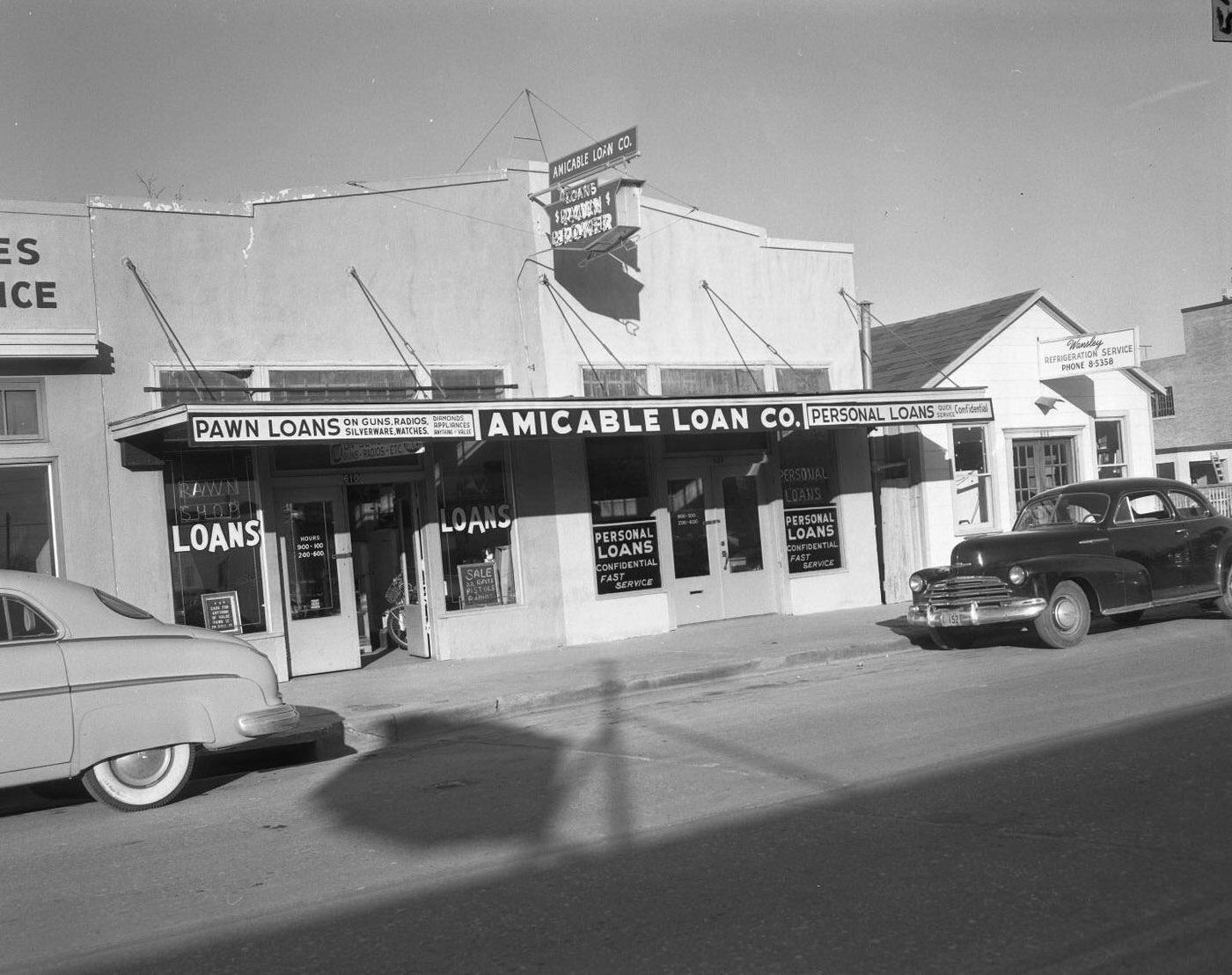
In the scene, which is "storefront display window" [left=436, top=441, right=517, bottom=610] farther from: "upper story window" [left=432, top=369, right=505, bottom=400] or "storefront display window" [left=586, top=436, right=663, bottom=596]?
"storefront display window" [left=586, top=436, right=663, bottom=596]

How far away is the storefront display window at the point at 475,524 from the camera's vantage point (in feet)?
53.1

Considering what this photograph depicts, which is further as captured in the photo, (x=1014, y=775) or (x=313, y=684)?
(x=313, y=684)

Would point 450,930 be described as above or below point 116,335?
below

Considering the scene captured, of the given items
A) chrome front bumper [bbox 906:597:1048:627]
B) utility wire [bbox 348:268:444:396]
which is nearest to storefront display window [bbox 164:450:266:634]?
utility wire [bbox 348:268:444:396]

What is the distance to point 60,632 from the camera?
27.5ft

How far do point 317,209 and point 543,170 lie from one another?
321 cm

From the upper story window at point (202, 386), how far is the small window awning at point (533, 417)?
66 centimetres

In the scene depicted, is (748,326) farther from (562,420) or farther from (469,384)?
(562,420)

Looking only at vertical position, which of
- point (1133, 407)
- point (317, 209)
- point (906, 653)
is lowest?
point (906, 653)

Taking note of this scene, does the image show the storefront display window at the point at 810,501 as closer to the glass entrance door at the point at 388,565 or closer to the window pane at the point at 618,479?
the window pane at the point at 618,479

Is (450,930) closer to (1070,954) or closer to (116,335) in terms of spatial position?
(1070,954)

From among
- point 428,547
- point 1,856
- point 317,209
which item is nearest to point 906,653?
point 428,547

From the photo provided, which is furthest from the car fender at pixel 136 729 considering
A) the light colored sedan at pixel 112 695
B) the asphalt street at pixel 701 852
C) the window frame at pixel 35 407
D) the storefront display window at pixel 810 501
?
the storefront display window at pixel 810 501

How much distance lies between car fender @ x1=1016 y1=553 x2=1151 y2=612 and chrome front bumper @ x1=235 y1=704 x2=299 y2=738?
26.4 feet
